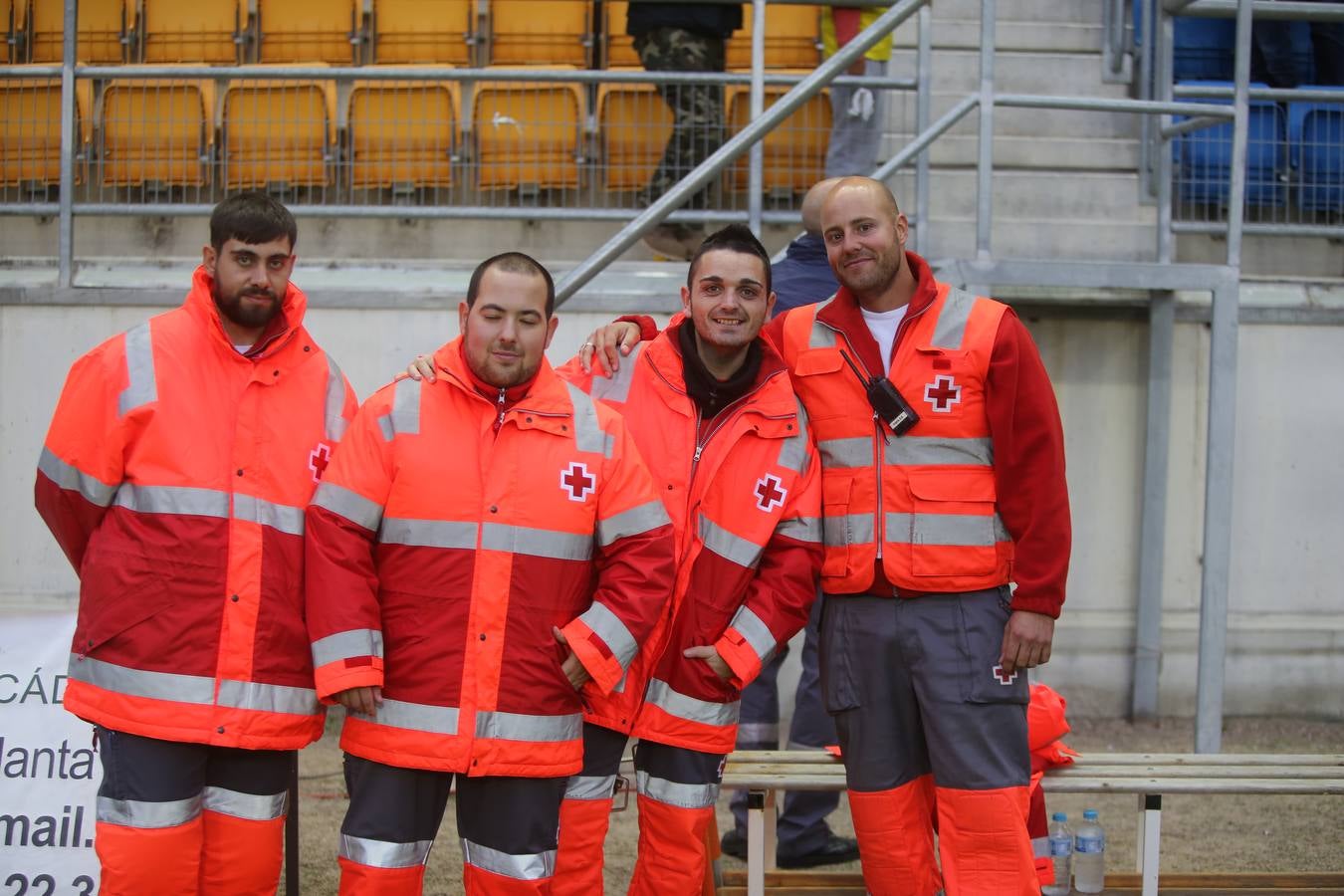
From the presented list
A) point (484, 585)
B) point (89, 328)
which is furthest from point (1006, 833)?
point (89, 328)

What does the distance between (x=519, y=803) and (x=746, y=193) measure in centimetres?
424

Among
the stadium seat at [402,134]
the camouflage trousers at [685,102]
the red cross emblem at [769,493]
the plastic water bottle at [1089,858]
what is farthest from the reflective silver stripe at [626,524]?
the stadium seat at [402,134]

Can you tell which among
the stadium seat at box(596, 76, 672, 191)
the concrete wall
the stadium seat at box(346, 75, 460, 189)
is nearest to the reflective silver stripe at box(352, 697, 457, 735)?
the stadium seat at box(596, 76, 672, 191)

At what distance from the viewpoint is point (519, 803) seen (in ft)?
11.2

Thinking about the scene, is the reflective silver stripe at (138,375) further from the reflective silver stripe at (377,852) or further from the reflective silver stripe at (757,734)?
the reflective silver stripe at (757,734)

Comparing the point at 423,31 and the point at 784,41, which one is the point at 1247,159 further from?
the point at 423,31

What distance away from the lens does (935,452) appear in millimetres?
3678

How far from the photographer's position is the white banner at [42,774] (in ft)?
13.7

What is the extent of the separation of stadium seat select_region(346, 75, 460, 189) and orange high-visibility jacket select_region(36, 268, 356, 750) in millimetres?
3839

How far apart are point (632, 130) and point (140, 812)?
4.64 metres

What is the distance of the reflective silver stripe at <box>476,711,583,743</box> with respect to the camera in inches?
132

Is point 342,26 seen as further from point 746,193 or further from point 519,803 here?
point 519,803

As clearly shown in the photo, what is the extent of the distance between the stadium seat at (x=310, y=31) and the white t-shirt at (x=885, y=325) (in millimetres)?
5091

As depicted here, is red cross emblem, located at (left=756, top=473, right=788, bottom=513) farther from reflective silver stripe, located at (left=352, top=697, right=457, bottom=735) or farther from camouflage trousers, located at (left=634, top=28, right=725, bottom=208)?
camouflage trousers, located at (left=634, top=28, right=725, bottom=208)
